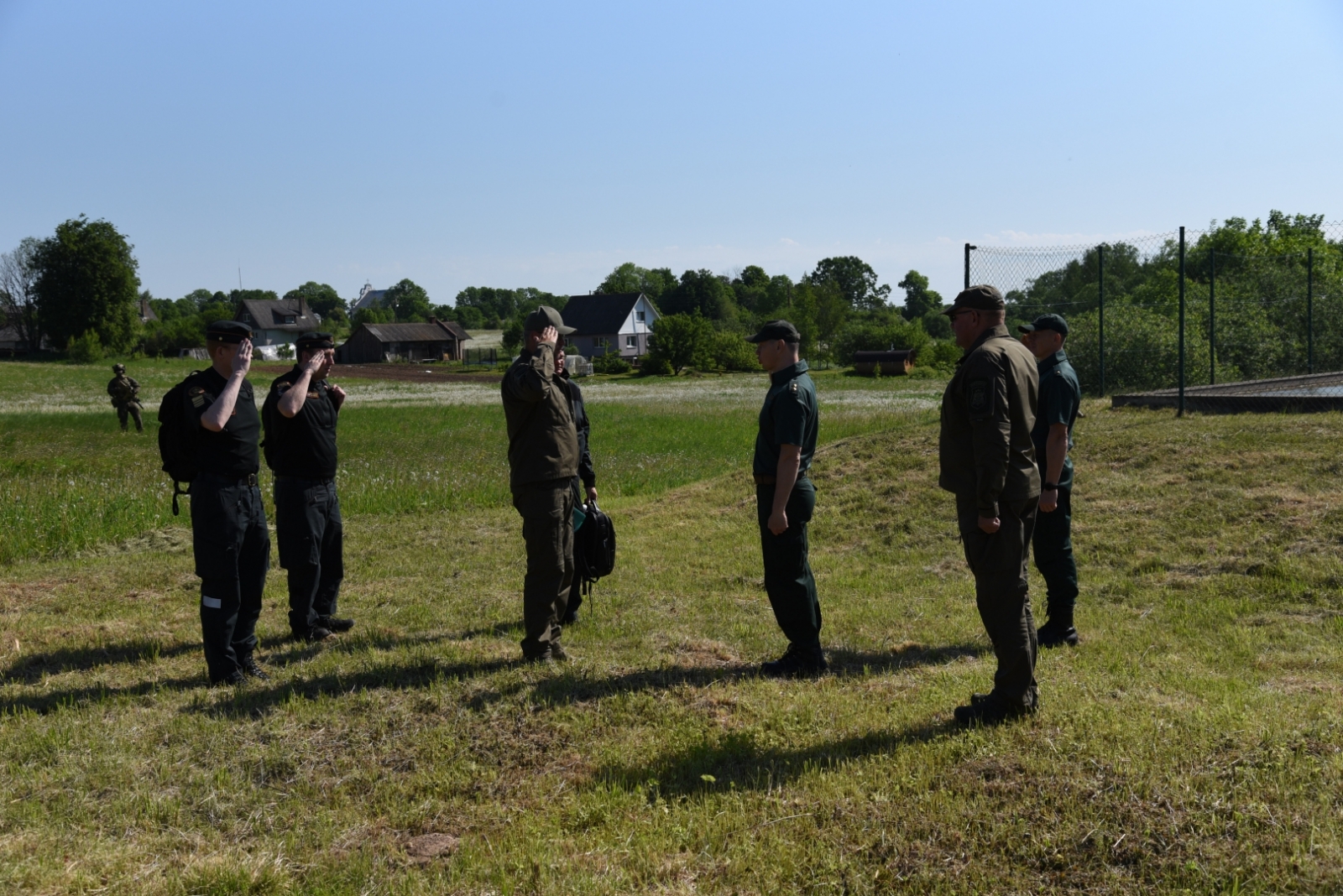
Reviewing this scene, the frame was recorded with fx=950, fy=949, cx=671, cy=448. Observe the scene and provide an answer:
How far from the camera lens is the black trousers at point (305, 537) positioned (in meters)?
6.60

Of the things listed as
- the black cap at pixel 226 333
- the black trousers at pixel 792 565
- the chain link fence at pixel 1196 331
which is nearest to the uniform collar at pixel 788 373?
the black trousers at pixel 792 565

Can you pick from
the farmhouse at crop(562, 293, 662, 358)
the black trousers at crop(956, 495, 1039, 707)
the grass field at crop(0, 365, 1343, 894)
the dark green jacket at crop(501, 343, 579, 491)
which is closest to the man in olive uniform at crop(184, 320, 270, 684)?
the grass field at crop(0, 365, 1343, 894)

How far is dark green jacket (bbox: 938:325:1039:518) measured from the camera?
4.48m

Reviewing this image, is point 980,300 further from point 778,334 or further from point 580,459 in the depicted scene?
point 580,459

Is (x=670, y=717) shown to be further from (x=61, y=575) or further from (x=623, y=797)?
(x=61, y=575)

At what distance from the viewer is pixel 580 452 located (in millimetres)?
6719

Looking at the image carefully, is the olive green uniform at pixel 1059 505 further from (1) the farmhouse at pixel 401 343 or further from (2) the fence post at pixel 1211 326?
(1) the farmhouse at pixel 401 343

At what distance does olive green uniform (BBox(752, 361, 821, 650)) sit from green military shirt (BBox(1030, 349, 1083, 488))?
5.13 feet

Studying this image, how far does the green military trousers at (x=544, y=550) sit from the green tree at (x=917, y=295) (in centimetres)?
12073

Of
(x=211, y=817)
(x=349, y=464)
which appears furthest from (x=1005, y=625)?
(x=349, y=464)

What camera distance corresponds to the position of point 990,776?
13.6 feet

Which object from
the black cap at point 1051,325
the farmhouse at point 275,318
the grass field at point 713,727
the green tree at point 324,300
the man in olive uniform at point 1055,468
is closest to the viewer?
the grass field at point 713,727

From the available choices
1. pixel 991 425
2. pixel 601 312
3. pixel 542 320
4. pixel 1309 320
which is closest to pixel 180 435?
pixel 542 320

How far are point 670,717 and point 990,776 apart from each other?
1717mm
